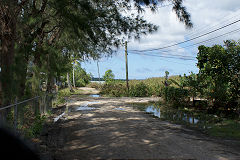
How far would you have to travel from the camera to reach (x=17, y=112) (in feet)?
22.8

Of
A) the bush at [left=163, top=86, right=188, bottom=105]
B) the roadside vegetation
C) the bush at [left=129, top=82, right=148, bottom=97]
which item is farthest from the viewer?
the bush at [left=129, top=82, right=148, bottom=97]

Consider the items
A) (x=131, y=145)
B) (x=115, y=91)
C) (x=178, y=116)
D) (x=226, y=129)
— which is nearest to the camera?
(x=131, y=145)

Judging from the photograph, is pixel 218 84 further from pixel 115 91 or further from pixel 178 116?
pixel 115 91

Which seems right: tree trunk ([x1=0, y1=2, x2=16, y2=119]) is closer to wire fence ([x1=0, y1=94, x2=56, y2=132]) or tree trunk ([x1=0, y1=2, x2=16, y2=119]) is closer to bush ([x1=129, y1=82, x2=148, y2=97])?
wire fence ([x1=0, y1=94, x2=56, y2=132])

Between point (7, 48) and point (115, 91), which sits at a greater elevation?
point (7, 48)

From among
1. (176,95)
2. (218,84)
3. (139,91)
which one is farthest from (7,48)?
(139,91)

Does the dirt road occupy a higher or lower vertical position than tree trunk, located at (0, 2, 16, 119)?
lower

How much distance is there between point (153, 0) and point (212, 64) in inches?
356

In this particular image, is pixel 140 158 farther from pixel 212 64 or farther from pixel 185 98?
pixel 185 98

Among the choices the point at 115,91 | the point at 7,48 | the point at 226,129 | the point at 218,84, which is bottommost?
→ the point at 226,129

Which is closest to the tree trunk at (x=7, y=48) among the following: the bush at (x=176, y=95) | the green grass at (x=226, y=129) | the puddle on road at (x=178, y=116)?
the green grass at (x=226, y=129)

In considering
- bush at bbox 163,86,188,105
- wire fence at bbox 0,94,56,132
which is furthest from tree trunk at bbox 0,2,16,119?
bush at bbox 163,86,188,105

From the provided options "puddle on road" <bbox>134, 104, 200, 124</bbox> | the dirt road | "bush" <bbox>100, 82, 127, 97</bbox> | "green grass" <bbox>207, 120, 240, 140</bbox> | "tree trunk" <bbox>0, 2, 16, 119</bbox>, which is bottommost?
"green grass" <bbox>207, 120, 240, 140</bbox>

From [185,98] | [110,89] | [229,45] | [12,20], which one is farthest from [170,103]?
[110,89]
